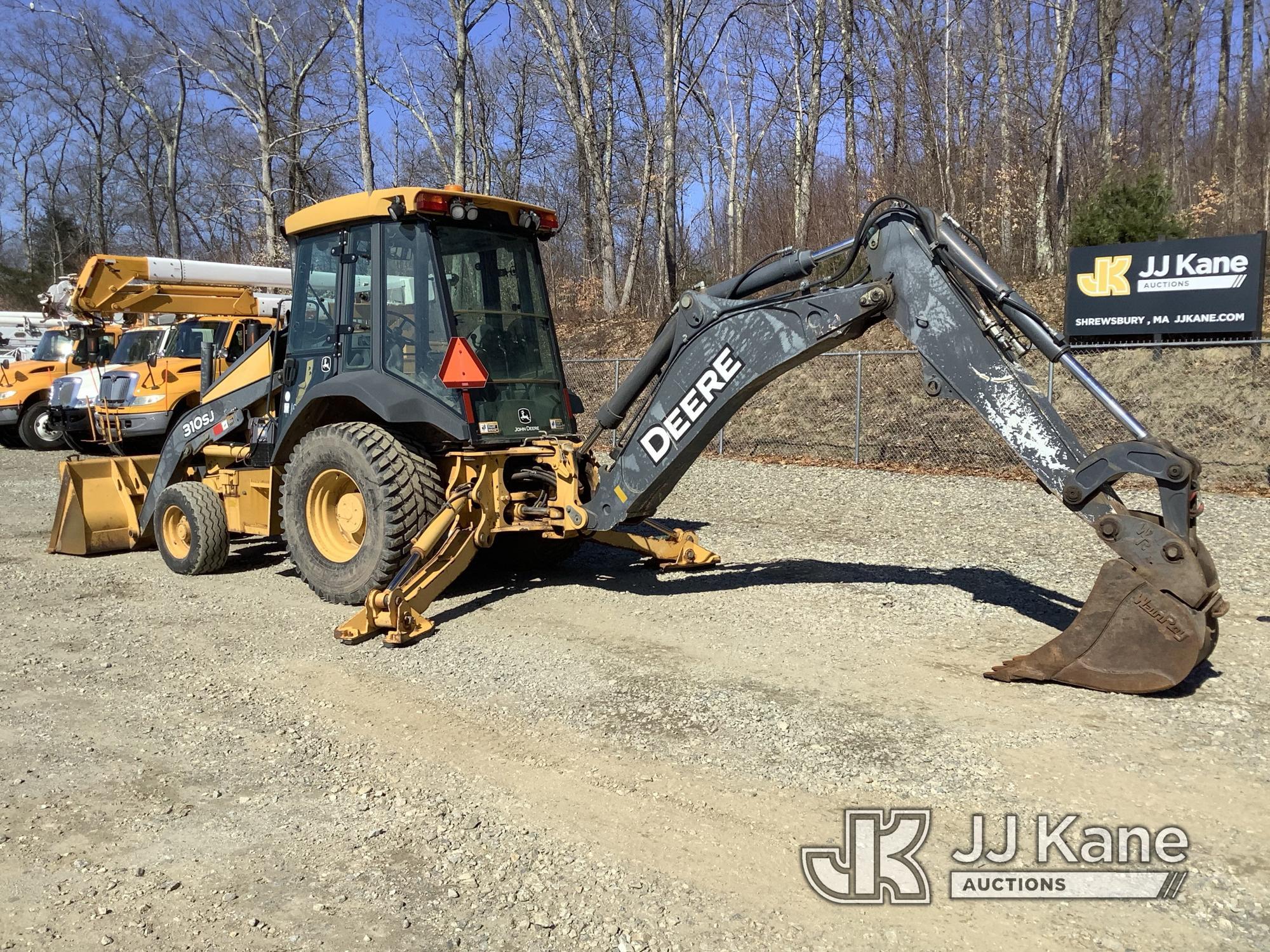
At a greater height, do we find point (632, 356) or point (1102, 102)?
point (1102, 102)

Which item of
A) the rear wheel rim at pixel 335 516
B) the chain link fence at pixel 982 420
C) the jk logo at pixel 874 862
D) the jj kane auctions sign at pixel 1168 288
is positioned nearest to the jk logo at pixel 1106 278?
the jj kane auctions sign at pixel 1168 288

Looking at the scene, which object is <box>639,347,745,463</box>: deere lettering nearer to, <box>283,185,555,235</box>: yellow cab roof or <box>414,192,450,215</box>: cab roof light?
<box>283,185,555,235</box>: yellow cab roof

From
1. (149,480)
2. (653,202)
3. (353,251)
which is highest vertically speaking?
(653,202)

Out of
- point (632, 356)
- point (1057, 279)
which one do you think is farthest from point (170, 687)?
point (1057, 279)

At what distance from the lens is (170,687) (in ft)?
18.8

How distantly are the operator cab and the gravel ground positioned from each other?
4.73 feet

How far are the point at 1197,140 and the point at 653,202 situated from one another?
660 inches

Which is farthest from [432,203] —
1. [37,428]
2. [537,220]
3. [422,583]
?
[37,428]

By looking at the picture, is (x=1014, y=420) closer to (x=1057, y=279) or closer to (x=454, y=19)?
(x=1057, y=279)

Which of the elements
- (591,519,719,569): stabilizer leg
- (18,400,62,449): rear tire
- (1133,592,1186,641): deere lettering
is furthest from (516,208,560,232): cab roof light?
(18,400,62,449): rear tire

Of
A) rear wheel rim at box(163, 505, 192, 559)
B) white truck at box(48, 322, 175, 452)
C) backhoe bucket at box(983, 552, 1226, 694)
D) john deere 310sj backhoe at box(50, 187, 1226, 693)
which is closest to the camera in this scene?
backhoe bucket at box(983, 552, 1226, 694)

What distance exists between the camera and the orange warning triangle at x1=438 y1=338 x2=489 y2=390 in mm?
6977

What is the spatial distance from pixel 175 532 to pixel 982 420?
882 centimetres

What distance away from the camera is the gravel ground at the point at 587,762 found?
329cm
